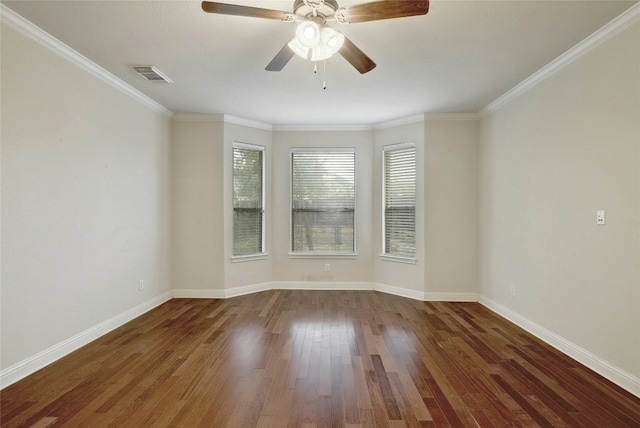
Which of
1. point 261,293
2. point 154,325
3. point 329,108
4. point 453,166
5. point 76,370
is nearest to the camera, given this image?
point 76,370

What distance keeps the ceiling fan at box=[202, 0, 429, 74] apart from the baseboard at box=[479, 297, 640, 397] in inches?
112

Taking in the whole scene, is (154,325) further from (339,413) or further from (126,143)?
(339,413)

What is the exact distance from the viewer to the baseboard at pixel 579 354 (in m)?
2.34

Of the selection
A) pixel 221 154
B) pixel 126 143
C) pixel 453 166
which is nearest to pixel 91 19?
pixel 126 143

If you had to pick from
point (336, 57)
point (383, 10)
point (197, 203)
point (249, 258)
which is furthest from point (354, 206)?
point (383, 10)

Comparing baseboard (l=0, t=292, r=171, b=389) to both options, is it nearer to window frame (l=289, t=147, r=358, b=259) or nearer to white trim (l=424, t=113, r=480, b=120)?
window frame (l=289, t=147, r=358, b=259)

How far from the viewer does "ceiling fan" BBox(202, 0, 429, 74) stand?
6.13 ft

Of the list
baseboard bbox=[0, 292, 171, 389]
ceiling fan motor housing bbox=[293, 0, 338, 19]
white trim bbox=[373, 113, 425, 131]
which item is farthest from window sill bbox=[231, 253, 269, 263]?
ceiling fan motor housing bbox=[293, 0, 338, 19]

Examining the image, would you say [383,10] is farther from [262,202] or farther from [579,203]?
[262,202]

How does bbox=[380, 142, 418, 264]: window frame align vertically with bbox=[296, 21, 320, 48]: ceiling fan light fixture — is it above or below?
below

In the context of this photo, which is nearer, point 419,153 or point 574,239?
point 574,239

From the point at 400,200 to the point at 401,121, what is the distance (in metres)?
1.18

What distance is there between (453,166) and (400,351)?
285 centimetres

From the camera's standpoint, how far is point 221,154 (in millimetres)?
4836
